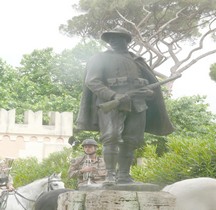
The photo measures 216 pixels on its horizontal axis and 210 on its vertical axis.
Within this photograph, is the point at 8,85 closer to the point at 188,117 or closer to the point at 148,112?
the point at 188,117

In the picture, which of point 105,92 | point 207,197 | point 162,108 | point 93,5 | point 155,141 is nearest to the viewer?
point 105,92

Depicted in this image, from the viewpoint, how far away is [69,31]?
105ft

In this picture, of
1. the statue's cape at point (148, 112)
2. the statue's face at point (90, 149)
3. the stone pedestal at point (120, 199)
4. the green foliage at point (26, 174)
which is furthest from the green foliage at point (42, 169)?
the stone pedestal at point (120, 199)

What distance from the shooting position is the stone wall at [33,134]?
27500mm

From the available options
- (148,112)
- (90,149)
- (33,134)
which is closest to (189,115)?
(33,134)

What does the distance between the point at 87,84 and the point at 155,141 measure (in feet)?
61.1

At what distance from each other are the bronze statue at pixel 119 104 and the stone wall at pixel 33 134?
2071 cm

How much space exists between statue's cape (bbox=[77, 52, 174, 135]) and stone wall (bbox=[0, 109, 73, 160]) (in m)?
20.6

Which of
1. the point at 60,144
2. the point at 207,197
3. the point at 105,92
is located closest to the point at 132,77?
the point at 105,92

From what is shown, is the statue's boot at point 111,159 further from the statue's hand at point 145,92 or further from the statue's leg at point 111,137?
the statue's hand at point 145,92

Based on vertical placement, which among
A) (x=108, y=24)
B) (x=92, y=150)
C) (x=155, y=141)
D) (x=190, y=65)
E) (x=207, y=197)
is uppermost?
(x=108, y=24)

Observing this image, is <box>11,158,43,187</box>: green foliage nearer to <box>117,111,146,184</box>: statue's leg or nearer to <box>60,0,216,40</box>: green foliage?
<box>60,0,216,40</box>: green foliage

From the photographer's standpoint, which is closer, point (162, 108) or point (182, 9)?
point (162, 108)

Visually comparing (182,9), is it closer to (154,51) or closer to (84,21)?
(154,51)
